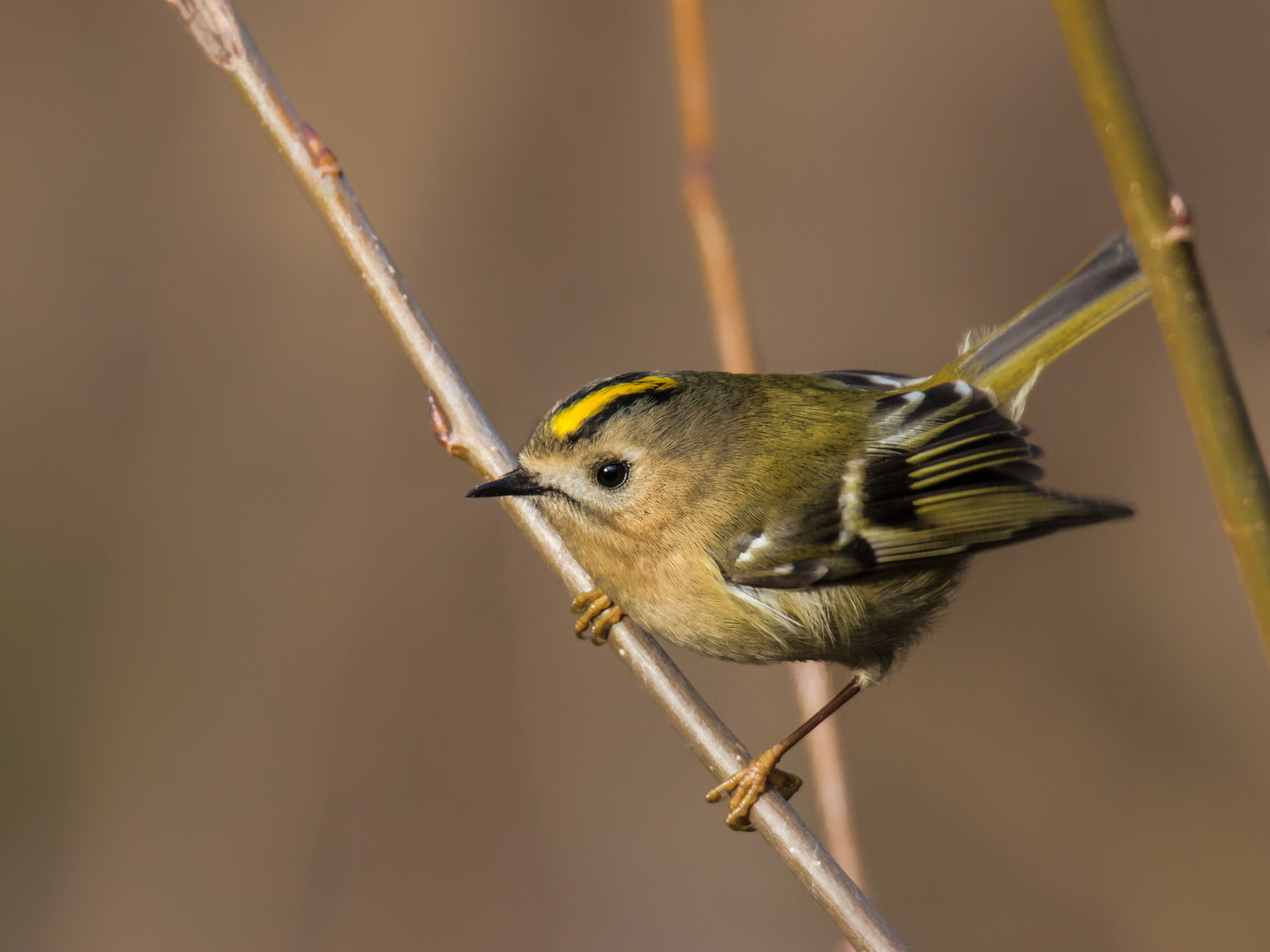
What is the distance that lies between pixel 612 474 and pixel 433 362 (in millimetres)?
357

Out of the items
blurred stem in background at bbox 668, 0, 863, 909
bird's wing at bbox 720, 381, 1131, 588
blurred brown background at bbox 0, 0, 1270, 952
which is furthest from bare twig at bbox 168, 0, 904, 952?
blurred brown background at bbox 0, 0, 1270, 952

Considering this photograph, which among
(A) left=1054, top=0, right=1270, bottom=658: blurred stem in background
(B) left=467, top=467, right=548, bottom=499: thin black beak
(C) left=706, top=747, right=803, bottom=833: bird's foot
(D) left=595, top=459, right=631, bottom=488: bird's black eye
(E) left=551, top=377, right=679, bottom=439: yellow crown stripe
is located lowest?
(C) left=706, top=747, right=803, bottom=833: bird's foot

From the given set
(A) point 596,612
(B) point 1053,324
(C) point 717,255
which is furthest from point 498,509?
(C) point 717,255

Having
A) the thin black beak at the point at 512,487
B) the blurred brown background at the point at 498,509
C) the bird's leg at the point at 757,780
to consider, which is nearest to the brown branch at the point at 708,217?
the thin black beak at the point at 512,487

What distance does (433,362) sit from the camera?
182cm

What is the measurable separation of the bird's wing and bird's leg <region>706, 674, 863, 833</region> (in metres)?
0.26

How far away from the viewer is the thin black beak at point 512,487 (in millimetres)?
1775

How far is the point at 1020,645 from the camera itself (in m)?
3.75

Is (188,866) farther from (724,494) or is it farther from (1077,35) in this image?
(1077,35)

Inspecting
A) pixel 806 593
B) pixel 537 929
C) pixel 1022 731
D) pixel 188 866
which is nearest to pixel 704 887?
pixel 537 929

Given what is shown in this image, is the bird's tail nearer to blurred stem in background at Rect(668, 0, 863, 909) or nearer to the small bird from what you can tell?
the small bird

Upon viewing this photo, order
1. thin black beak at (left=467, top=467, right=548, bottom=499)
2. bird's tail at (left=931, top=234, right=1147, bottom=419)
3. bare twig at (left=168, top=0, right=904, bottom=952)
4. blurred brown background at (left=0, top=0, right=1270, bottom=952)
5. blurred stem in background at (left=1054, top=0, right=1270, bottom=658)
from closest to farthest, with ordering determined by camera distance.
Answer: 1. blurred stem in background at (left=1054, top=0, right=1270, bottom=658)
2. bare twig at (left=168, top=0, right=904, bottom=952)
3. thin black beak at (left=467, top=467, right=548, bottom=499)
4. bird's tail at (left=931, top=234, right=1147, bottom=419)
5. blurred brown background at (left=0, top=0, right=1270, bottom=952)

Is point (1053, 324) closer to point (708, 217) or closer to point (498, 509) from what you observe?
point (708, 217)

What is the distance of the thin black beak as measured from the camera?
1.78m
